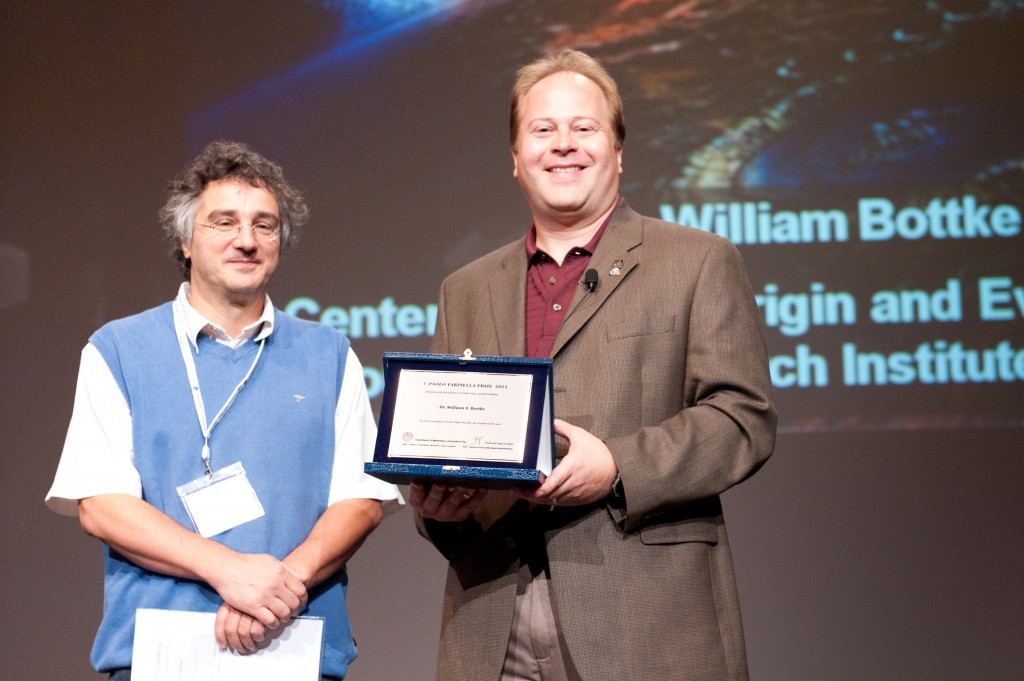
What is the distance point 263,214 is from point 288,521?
690 mm

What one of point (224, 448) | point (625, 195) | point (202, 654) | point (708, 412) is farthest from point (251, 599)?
point (625, 195)

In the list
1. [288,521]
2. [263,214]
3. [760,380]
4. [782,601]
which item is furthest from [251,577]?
[782,601]

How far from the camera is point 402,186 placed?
443 cm

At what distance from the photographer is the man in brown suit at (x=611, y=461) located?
1958mm

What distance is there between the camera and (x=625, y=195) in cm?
436

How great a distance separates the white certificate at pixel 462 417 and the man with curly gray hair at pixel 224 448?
50 cm

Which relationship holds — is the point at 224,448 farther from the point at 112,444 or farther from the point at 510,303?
the point at 510,303

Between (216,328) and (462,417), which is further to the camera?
(216,328)

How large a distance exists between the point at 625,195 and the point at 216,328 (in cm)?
236

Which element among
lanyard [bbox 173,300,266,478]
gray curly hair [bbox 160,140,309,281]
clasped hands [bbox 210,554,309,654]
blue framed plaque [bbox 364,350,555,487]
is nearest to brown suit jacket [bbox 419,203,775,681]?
blue framed plaque [bbox 364,350,555,487]

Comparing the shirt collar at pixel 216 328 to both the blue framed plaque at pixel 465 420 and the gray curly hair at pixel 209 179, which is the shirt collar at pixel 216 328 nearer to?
the gray curly hair at pixel 209 179

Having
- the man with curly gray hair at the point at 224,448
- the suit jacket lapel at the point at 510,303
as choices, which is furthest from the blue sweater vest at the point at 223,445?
the suit jacket lapel at the point at 510,303

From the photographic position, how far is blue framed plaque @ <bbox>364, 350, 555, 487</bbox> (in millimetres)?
1796

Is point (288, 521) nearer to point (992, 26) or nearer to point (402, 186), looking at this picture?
point (402, 186)
